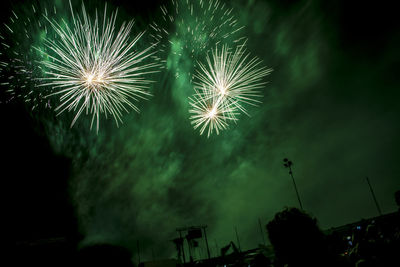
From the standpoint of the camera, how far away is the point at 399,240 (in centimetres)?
304

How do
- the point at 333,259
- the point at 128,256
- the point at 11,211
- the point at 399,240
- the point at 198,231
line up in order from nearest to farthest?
1. the point at 333,259
2. the point at 399,240
3. the point at 128,256
4. the point at 11,211
5. the point at 198,231

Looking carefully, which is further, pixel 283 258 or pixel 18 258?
pixel 18 258

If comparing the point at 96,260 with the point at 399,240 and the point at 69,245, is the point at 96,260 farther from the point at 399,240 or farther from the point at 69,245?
the point at 69,245

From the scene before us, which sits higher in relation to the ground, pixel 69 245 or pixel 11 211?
pixel 11 211

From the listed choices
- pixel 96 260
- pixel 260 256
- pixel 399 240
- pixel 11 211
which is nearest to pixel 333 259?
pixel 399 240

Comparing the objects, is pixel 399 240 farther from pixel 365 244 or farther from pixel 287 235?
pixel 287 235

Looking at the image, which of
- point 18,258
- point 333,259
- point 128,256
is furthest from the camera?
point 18,258

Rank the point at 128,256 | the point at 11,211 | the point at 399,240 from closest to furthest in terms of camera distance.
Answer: the point at 399,240
the point at 128,256
the point at 11,211

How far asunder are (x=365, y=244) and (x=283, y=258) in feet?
8.25

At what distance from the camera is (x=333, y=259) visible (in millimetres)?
2117

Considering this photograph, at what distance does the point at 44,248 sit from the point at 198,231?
103 ft

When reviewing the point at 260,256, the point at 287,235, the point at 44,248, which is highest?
the point at 44,248

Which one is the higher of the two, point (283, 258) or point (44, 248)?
point (44, 248)

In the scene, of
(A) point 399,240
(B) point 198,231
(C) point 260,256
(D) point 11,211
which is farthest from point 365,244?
(B) point 198,231
